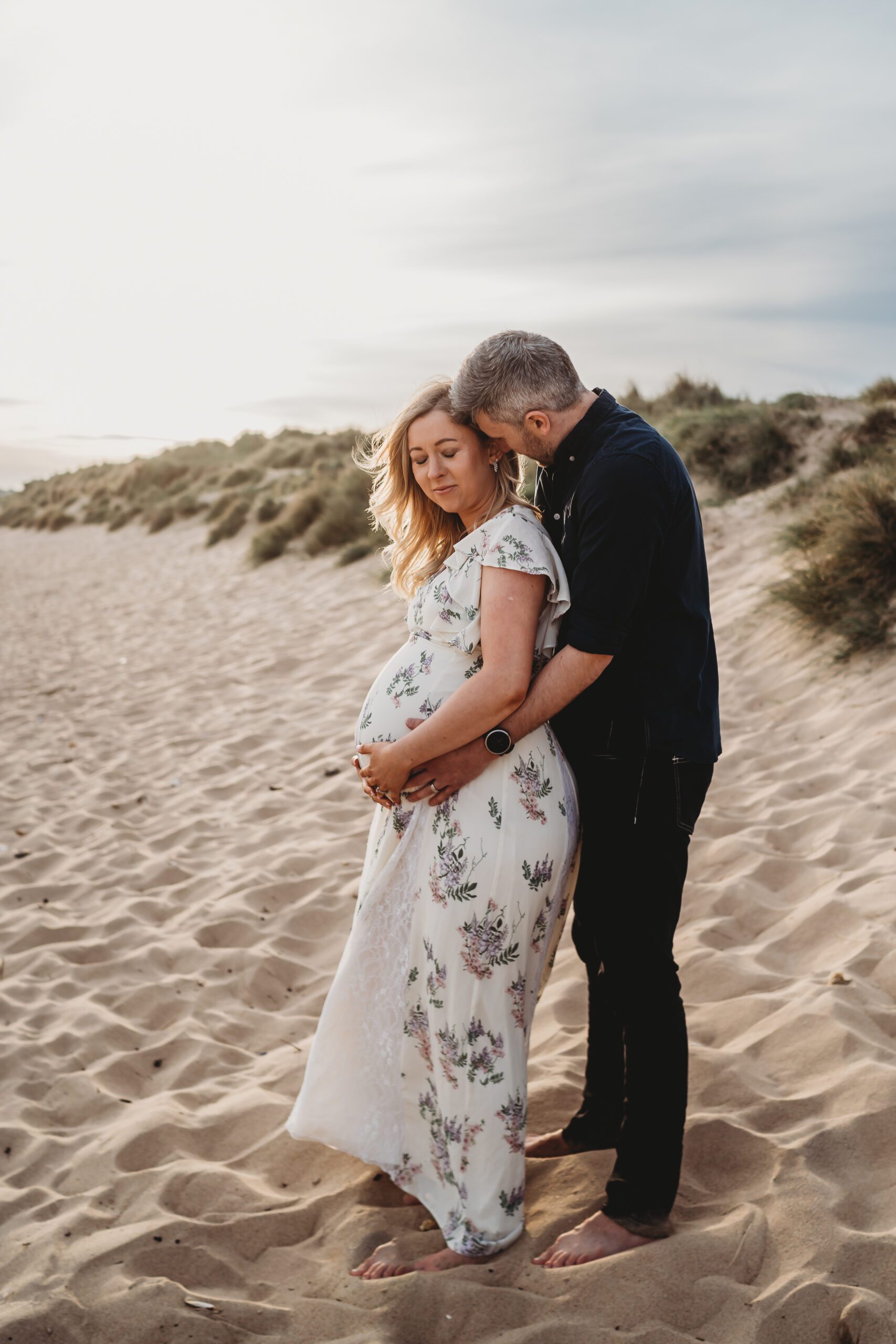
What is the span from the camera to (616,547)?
7.26 feet

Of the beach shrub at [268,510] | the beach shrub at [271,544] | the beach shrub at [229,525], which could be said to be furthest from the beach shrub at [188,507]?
the beach shrub at [271,544]

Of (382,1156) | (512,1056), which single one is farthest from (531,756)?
(382,1156)

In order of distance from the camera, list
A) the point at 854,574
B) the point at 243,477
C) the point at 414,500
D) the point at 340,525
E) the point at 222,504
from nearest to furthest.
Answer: the point at 414,500, the point at 854,574, the point at 340,525, the point at 222,504, the point at 243,477

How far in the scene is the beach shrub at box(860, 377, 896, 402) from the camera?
1213 centimetres

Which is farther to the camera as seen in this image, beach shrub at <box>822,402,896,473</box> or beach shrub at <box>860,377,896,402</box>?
beach shrub at <box>860,377,896,402</box>

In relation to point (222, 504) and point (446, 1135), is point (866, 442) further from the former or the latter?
point (222, 504)

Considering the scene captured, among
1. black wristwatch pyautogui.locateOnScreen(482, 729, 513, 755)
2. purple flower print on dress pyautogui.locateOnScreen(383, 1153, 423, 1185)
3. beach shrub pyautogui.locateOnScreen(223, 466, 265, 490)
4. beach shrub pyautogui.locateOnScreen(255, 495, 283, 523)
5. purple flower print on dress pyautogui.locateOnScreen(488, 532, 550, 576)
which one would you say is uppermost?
beach shrub pyautogui.locateOnScreen(223, 466, 265, 490)

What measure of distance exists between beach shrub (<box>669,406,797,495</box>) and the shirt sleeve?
877 cm

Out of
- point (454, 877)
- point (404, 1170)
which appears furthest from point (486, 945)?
point (404, 1170)

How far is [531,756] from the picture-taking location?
2.45 meters

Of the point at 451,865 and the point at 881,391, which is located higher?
the point at 881,391

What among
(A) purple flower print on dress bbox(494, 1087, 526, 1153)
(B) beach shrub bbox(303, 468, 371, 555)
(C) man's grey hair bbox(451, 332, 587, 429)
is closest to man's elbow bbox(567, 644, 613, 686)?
(C) man's grey hair bbox(451, 332, 587, 429)

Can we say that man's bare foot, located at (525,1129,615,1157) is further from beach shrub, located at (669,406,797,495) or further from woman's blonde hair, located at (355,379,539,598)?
beach shrub, located at (669,406,797,495)

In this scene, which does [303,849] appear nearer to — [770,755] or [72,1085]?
[72,1085]
